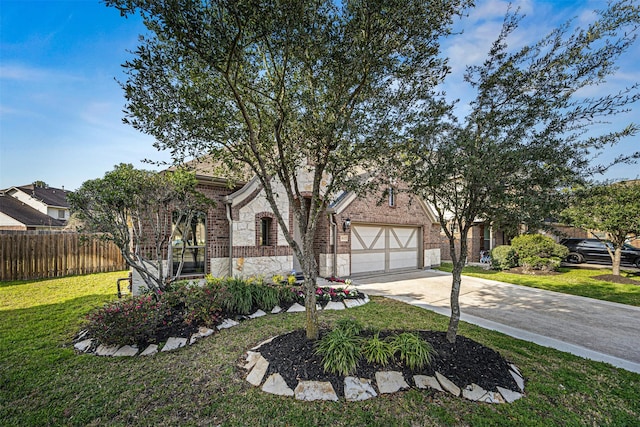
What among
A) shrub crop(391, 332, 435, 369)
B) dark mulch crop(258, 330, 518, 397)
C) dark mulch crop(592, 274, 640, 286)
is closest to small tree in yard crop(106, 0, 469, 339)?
dark mulch crop(258, 330, 518, 397)

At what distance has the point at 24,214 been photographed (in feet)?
77.0

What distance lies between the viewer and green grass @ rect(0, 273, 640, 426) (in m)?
3.04

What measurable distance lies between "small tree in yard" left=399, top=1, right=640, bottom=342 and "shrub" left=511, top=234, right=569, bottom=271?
39.1 feet

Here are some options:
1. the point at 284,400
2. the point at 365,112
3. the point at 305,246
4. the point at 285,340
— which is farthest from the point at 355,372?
the point at 365,112

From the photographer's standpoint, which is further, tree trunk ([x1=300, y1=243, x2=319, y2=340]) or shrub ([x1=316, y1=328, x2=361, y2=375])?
tree trunk ([x1=300, y1=243, x2=319, y2=340])

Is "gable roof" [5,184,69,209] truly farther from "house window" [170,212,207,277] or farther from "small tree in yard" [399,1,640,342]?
"small tree in yard" [399,1,640,342]

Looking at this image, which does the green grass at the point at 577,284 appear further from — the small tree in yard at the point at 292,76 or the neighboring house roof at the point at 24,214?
the neighboring house roof at the point at 24,214

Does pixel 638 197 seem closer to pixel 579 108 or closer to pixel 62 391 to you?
pixel 579 108

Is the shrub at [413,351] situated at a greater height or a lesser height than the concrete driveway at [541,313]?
greater

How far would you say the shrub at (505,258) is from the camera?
14422 mm

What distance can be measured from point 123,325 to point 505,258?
631 inches

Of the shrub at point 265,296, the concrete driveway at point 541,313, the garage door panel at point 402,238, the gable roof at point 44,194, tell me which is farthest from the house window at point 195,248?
the gable roof at point 44,194

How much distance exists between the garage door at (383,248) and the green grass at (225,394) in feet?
23.2

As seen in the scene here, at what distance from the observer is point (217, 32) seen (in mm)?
3416
